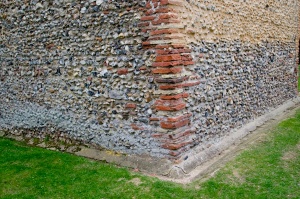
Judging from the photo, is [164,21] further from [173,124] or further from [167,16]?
[173,124]

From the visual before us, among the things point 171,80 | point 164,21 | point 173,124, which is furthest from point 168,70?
point 173,124

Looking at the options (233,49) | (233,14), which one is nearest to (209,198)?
(233,49)

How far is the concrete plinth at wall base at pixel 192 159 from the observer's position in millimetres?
5334

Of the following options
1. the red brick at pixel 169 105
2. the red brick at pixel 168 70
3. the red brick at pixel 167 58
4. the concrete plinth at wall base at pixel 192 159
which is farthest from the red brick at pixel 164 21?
the concrete plinth at wall base at pixel 192 159

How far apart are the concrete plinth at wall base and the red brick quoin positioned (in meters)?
0.28

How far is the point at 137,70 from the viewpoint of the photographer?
223 inches

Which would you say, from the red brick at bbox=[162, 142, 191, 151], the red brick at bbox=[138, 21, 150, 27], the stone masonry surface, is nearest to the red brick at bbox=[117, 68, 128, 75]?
the stone masonry surface

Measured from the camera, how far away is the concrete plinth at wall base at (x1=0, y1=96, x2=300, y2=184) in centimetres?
533

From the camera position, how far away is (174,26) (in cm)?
521

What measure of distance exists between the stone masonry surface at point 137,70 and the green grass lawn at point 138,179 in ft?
2.26

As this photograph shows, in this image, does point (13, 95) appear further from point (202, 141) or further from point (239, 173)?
point (239, 173)

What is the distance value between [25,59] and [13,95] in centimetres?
129

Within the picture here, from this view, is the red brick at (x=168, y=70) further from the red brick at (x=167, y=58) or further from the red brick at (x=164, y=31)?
the red brick at (x=164, y=31)

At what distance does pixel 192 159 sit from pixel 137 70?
1968mm
